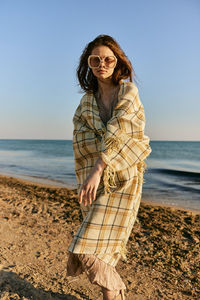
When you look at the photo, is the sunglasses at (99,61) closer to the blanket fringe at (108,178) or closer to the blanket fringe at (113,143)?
the blanket fringe at (113,143)

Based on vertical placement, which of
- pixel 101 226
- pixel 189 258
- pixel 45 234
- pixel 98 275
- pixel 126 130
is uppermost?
pixel 126 130

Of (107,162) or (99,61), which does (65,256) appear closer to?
(107,162)

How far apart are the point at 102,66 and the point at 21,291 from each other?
2100 millimetres

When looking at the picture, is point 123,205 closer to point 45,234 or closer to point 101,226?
point 101,226

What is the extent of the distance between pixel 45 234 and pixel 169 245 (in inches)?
71.6

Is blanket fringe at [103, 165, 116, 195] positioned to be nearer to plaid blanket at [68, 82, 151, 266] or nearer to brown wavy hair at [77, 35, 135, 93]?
plaid blanket at [68, 82, 151, 266]

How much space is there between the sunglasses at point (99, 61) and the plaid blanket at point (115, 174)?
21 centimetres

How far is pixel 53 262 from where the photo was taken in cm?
355

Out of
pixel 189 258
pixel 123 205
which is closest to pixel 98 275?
pixel 123 205

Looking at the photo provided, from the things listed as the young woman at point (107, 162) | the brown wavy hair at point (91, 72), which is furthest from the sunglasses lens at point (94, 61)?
the brown wavy hair at point (91, 72)

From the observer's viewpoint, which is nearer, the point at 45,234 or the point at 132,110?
the point at 132,110

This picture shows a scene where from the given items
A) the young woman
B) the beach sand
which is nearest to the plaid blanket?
the young woman

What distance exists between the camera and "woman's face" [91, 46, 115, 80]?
240 cm

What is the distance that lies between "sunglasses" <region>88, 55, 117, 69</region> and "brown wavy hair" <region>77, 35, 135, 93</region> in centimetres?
7
